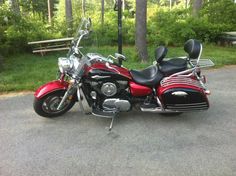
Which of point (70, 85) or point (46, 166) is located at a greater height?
point (70, 85)

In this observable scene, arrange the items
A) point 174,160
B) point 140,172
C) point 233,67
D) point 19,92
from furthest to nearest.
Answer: point 233,67 → point 19,92 → point 174,160 → point 140,172

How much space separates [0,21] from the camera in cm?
981

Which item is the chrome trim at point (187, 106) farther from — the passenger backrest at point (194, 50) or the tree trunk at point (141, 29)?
the tree trunk at point (141, 29)

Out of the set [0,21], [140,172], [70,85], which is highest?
[0,21]

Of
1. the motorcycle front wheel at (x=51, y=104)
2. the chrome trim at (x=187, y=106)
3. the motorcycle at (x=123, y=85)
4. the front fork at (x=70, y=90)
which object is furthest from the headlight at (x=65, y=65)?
the chrome trim at (x=187, y=106)

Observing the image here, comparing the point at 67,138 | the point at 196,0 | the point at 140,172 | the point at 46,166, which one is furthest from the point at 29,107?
the point at 196,0

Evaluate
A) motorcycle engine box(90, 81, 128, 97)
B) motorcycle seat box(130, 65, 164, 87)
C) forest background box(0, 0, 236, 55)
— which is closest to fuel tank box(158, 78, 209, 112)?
motorcycle seat box(130, 65, 164, 87)

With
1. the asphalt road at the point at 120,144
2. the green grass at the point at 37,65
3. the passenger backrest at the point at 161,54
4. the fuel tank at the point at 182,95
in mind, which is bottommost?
the asphalt road at the point at 120,144

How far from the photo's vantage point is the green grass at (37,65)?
21.5ft

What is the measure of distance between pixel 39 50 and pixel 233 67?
5859mm

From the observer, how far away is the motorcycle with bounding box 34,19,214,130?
14.5 ft

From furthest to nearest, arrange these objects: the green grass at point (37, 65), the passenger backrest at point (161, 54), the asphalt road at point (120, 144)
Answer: the green grass at point (37, 65), the passenger backrest at point (161, 54), the asphalt road at point (120, 144)

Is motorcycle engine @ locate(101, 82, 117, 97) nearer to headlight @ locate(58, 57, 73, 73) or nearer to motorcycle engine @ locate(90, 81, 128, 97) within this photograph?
motorcycle engine @ locate(90, 81, 128, 97)

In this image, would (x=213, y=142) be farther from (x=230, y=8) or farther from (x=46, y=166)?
(x=230, y=8)
